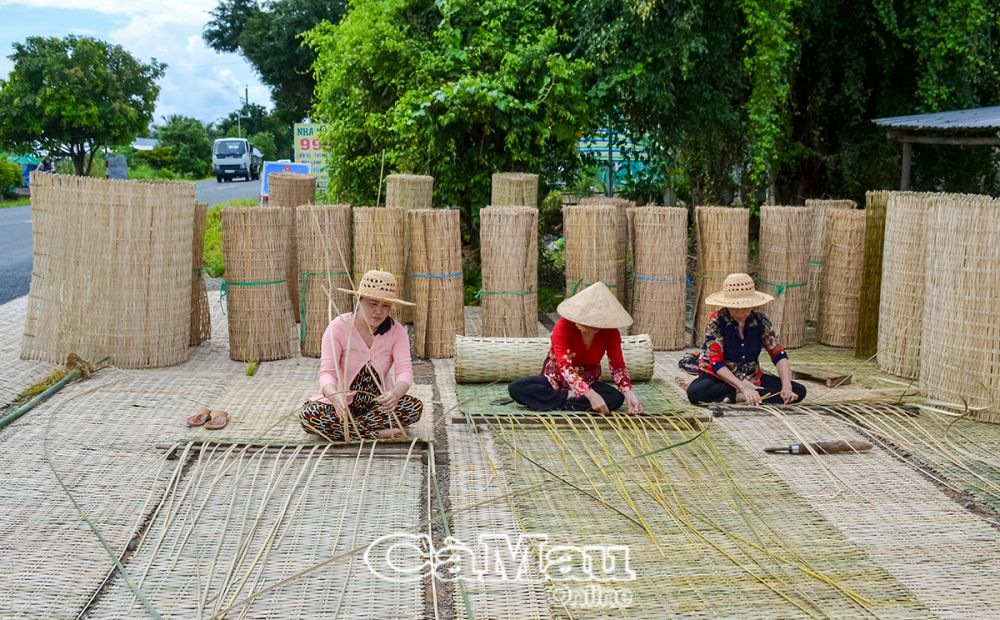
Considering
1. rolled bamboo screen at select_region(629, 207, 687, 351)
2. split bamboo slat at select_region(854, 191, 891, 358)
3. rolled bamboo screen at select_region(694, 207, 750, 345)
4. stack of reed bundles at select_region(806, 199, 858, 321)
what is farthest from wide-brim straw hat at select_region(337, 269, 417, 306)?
stack of reed bundles at select_region(806, 199, 858, 321)

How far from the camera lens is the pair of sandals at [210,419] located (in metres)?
5.26

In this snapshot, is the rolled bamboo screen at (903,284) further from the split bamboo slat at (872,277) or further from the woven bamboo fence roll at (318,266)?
the woven bamboo fence roll at (318,266)

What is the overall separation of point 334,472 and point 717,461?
1.81 metres

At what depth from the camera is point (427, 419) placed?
5.51 meters

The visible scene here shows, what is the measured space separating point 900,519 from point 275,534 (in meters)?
2.52

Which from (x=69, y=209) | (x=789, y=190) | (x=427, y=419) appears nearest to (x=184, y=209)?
(x=69, y=209)

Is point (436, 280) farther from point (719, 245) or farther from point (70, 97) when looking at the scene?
point (70, 97)

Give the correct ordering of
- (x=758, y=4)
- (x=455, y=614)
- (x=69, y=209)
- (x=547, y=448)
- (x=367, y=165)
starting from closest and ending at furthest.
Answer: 1. (x=455, y=614)
2. (x=547, y=448)
3. (x=69, y=209)
4. (x=758, y=4)
5. (x=367, y=165)

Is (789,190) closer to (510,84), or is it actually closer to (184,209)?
(510,84)

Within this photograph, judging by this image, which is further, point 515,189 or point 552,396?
point 515,189

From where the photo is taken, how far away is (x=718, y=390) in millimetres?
5781

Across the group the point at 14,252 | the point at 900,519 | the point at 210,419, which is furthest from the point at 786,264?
the point at 14,252

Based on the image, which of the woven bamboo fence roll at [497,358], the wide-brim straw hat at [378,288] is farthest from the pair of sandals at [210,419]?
the woven bamboo fence roll at [497,358]

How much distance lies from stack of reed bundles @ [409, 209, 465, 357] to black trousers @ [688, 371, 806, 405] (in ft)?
6.66
